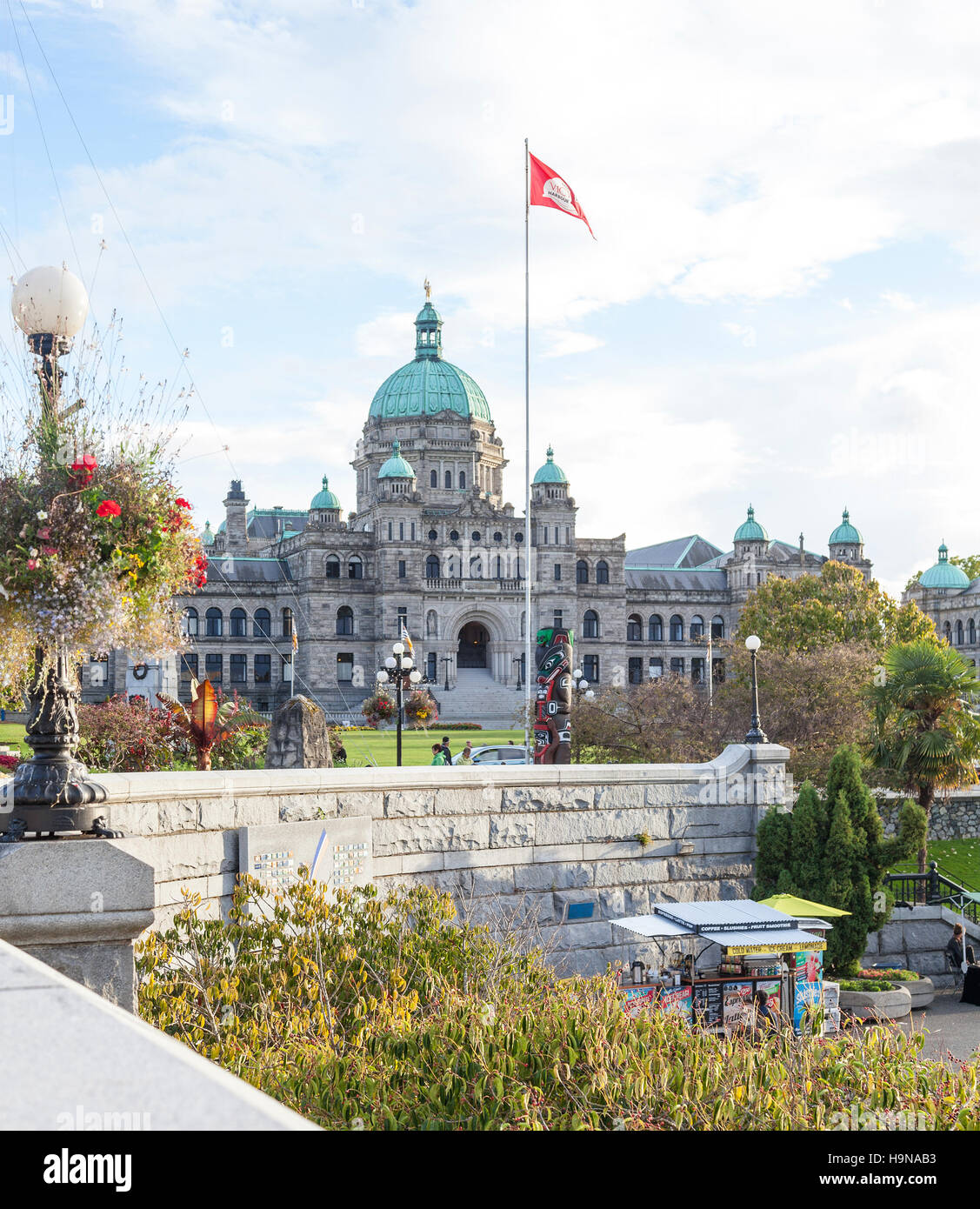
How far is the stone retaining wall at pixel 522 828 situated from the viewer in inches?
394

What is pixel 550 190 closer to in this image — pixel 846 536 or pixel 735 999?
pixel 735 999

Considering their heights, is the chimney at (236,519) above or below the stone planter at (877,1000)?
above

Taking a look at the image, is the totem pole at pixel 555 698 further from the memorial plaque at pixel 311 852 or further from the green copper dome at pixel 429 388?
the green copper dome at pixel 429 388

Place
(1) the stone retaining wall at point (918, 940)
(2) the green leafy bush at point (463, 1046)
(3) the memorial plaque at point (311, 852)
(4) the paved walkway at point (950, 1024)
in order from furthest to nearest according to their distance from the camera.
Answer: (1) the stone retaining wall at point (918, 940) < (4) the paved walkway at point (950, 1024) < (3) the memorial plaque at point (311, 852) < (2) the green leafy bush at point (463, 1046)

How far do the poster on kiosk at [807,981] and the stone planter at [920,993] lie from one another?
5830 millimetres

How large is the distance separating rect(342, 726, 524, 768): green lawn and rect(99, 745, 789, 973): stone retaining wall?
48.3 feet

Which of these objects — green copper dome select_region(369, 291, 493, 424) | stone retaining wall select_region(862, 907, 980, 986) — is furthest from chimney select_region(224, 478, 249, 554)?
stone retaining wall select_region(862, 907, 980, 986)

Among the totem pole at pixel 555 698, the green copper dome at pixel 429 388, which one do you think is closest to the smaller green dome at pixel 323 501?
the green copper dome at pixel 429 388

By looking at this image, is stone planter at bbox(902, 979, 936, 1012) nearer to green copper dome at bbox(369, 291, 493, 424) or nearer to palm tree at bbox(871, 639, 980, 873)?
palm tree at bbox(871, 639, 980, 873)

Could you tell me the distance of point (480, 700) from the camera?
75438 mm

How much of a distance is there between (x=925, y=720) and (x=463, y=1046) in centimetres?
2186

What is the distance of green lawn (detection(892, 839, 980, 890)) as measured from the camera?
28031mm

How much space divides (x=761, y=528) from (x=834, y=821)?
2805 inches
